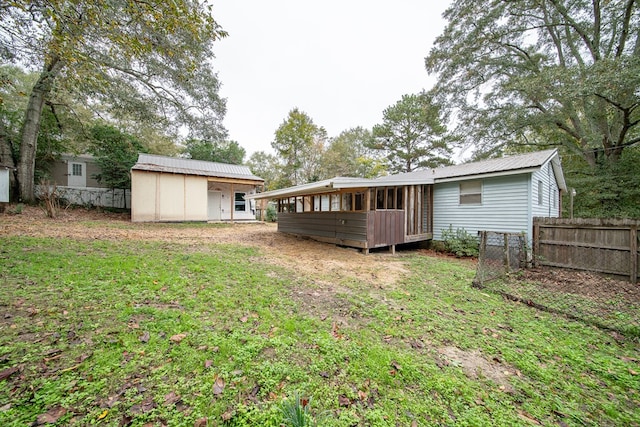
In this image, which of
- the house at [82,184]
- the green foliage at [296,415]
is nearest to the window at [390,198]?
the green foliage at [296,415]

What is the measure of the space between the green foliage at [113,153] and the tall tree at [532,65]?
19.7 m

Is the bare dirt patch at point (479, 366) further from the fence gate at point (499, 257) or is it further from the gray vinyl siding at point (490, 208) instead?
the gray vinyl siding at point (490, 208)

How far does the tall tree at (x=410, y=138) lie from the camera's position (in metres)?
22.1

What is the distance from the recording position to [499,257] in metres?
7.03

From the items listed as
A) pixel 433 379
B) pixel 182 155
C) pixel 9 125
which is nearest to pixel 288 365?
pixel 433 379

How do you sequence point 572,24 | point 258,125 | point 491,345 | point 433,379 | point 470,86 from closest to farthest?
point 433,379 → point 491,345 → point 572,24 → point 470,86 → point 258,125

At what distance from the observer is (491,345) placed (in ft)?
9.33

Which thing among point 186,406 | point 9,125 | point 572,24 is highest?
point 572,24

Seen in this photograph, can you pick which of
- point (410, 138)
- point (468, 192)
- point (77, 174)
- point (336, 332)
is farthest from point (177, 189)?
point (410, 138)

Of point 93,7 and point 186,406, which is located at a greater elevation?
point 93,7

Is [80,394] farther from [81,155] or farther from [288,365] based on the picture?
[81,155]

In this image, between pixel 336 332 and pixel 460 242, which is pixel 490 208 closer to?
pixel 460 242

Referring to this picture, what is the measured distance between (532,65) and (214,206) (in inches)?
838

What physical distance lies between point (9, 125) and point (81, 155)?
3.51 metres
